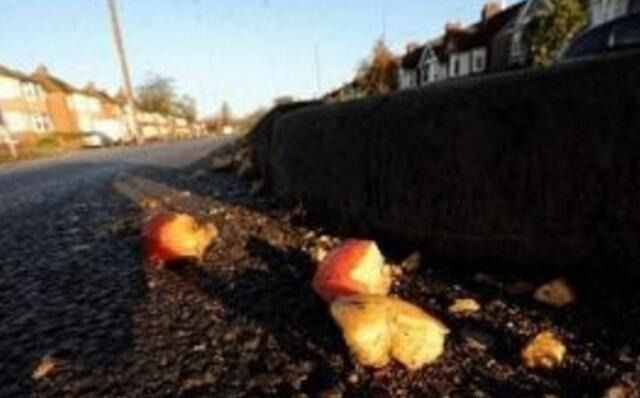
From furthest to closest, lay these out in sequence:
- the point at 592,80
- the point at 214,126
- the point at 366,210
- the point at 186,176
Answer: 1. the point at 214,126
2. the point at 186,176
3. the point at 366,210
4. the point at 592,80

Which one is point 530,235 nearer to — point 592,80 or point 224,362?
point 592,80

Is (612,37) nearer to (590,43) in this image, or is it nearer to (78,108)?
(590,43)

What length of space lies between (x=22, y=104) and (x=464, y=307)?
66675 millimetres

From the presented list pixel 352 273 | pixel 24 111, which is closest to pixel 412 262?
pixel 352 273

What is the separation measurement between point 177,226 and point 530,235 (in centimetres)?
197

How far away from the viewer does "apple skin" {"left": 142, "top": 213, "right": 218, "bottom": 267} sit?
306cm

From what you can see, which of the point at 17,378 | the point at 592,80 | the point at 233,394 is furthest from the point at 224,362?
the point at 592,80

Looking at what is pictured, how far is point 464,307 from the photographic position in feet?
6.94

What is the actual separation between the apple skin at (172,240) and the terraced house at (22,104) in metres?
54.7

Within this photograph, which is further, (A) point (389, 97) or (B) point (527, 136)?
(A) point (389, 97)

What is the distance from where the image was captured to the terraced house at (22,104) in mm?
53625

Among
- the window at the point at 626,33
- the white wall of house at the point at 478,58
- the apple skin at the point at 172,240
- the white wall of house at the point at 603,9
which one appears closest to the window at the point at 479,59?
the white wall of house at the point at 478,58

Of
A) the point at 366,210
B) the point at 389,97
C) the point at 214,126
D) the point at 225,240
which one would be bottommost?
the point at 214,126

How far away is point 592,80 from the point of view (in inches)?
72.4
